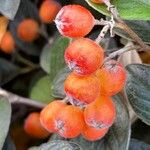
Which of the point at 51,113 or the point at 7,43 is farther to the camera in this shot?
the point at 7,43

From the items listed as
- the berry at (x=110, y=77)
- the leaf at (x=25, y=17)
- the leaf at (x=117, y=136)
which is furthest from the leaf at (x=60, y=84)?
the leaf at (x=25, y=17)

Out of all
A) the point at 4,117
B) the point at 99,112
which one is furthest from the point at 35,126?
the point at 99,112

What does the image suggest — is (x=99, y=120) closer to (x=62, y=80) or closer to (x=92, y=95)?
(x=92, y=95)

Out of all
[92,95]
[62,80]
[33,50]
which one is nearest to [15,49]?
[33,50]

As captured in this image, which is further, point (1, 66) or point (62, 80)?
point (1, 66)

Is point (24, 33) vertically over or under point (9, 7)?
under

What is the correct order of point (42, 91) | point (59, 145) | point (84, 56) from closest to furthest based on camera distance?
1. point (84, 56)
2. point (59, 145)
3. point (42, 91)

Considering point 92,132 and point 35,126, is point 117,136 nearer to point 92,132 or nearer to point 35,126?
point 92,132
